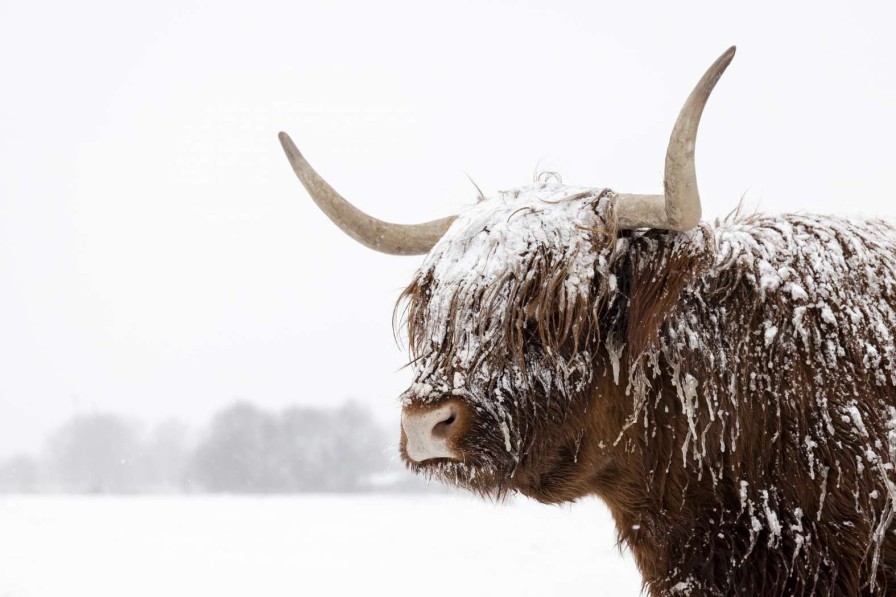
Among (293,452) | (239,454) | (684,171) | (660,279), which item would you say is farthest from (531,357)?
(239,454)

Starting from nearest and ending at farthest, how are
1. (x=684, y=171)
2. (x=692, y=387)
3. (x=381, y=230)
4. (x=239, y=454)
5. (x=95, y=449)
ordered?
(x=684, y=171) < (x=692, y=387) < (x=381, y=230) < (x=239, y=454) < (x=95, y=449)

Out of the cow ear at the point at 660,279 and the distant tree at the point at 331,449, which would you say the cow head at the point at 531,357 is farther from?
Answer: the distant tree at the point at 331,449

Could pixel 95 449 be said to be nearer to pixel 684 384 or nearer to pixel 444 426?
pixel 444 426

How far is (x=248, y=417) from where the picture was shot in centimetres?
5484

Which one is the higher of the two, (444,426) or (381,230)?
(381,230)

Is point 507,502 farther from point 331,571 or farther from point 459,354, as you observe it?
point 331,571

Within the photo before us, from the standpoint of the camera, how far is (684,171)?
2.27 m

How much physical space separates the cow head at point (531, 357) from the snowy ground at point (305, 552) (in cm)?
258

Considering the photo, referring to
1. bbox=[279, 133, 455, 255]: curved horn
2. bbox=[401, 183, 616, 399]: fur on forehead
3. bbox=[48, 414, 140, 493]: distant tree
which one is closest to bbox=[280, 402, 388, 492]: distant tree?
bbox=[48, 414, 140, 493]: distant tree

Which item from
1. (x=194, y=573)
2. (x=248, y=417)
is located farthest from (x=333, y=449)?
(x=194, y=573)

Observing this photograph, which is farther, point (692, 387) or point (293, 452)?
point (293, 452)

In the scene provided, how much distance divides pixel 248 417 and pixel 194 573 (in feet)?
160

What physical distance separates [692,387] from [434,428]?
0.79 metres

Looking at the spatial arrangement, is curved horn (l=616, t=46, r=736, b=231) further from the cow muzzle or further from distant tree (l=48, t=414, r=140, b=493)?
distant tree (l=48, t=414, r=140, b=493)
